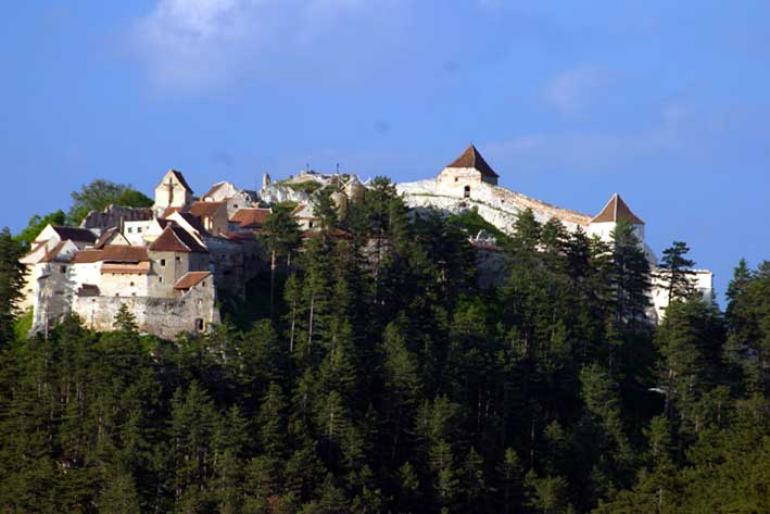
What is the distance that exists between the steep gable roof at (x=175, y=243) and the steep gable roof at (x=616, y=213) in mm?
26188

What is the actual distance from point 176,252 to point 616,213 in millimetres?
28252

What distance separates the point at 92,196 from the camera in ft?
411

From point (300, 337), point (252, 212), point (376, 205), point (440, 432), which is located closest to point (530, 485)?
point (440, 432)

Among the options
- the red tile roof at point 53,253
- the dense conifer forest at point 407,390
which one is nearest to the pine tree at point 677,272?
the dense conifer forest at point 407,390

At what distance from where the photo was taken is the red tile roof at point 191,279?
94.2 meters

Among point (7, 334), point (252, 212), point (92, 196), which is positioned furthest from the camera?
point (92, 196)

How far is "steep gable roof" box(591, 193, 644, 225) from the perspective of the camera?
110m

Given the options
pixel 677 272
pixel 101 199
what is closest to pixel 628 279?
pixel 677 272

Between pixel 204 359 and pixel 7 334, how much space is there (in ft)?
40.1

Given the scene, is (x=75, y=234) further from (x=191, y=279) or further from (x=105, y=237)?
(x=191, y=279)

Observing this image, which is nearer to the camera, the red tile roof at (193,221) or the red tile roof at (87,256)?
the red tile roof at (87,256)

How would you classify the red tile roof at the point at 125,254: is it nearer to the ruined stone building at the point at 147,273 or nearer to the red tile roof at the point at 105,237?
the ruined stone building at the point at 147,273

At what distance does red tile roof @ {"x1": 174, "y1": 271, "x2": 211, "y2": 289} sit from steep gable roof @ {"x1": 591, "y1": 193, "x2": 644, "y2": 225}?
26.8 meters

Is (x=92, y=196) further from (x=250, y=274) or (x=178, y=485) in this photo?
(x=178, y=485)
